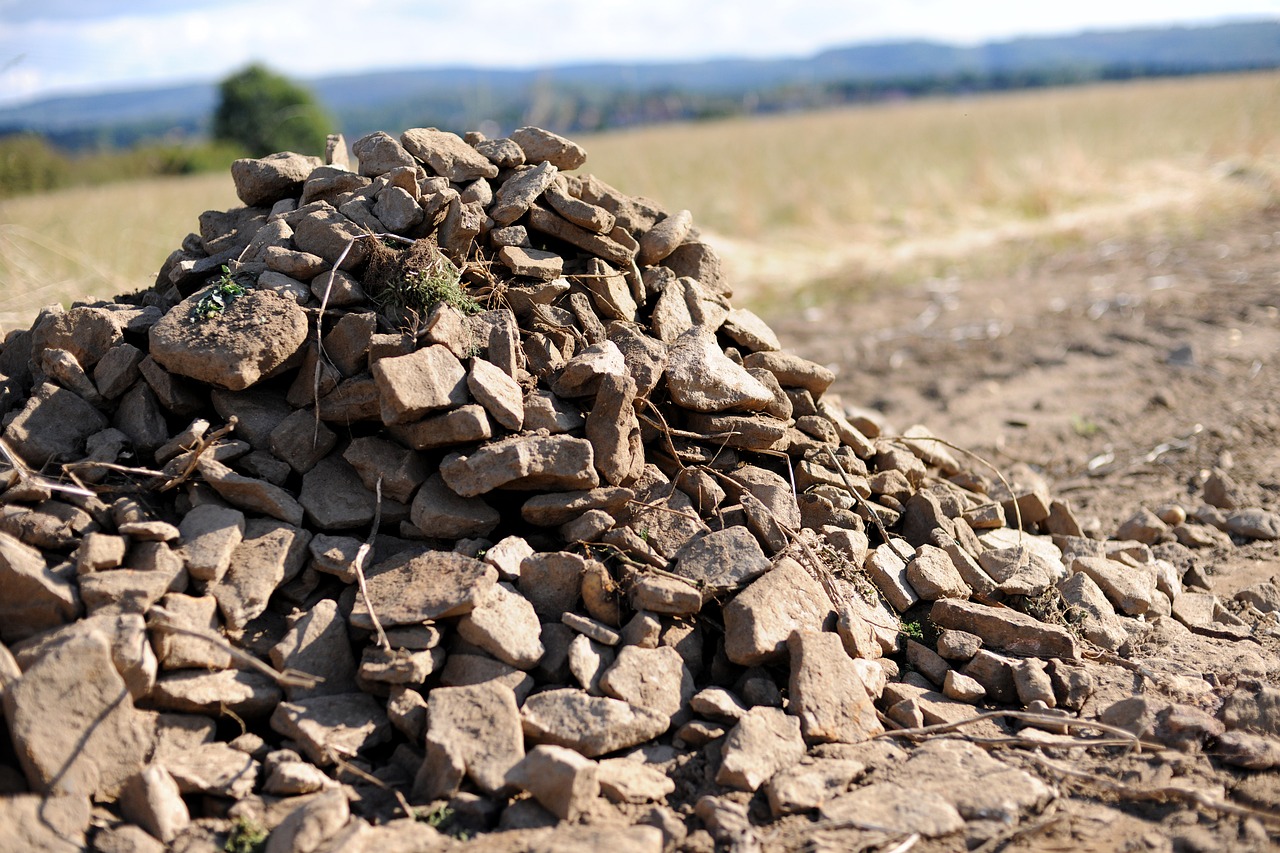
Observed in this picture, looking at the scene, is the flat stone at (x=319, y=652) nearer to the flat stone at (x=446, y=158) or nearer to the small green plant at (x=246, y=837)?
the small green plant at (x=246, y=837)

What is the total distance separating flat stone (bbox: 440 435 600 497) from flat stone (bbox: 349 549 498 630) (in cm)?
25

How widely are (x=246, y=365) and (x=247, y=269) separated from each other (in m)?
0.51

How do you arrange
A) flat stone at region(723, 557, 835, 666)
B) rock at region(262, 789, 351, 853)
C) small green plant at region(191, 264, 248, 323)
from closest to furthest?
rock at region(262, 789, 351, 853) → flat stone at region(723, 557, 835, 666) → small green plant at region(191, 264, 248, 323)

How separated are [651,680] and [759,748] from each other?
0.38m

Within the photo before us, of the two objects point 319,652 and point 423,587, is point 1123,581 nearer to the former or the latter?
point 423,587

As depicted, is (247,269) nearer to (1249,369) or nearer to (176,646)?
(176,646)

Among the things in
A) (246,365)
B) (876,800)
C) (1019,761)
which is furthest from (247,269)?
(1019,761)

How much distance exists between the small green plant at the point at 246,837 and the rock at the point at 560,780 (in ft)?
2.14

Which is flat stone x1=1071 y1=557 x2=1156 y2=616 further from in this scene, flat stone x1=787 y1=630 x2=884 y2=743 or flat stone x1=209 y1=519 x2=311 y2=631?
flat stone x1=209 y1=519 x2=311 y2=631

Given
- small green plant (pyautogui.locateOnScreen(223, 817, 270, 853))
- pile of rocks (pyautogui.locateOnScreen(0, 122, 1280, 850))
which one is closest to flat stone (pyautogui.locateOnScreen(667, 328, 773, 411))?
pile of rocks (pyautogui.locateOnScreen(0, 122, 1280, 850))

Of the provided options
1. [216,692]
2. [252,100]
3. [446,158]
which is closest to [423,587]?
[216,692]

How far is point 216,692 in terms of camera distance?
2625 millimetres

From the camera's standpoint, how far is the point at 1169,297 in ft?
28.6

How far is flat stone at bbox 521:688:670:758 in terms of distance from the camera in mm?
2629
